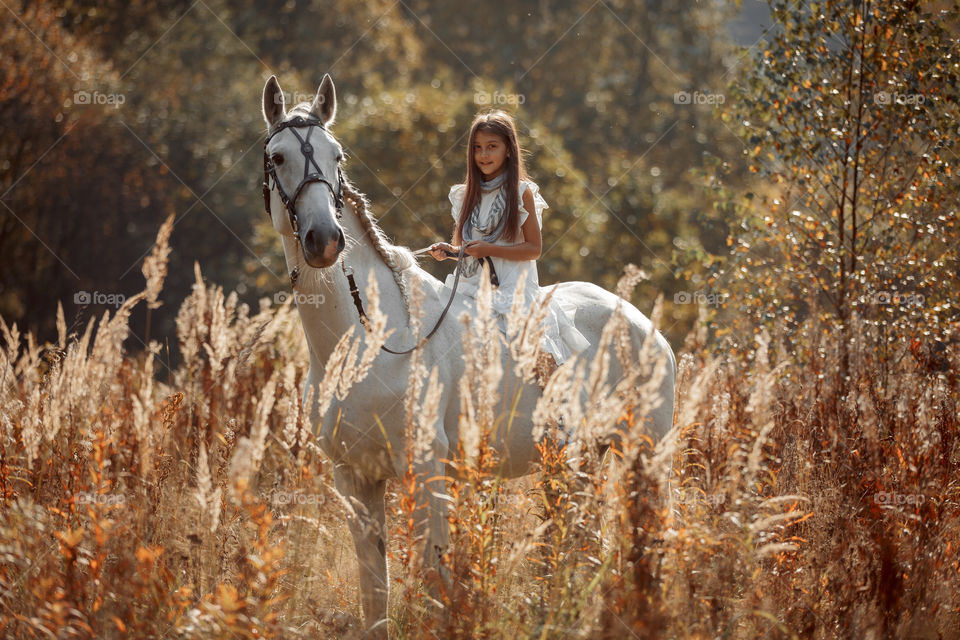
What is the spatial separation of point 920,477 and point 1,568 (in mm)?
3721

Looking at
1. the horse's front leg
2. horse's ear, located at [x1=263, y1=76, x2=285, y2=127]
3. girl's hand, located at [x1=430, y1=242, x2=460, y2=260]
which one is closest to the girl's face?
girl's hand, located at [x1=430, y1=242, x2=460, y2=260]

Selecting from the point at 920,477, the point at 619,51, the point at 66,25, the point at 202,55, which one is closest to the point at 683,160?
the point at 619,51

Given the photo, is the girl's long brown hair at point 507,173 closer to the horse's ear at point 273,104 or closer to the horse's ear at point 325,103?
the horse's ear at point 325,103

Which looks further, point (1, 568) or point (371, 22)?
point (371, 22)

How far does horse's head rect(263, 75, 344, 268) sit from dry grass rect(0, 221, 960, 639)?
17.1 inches

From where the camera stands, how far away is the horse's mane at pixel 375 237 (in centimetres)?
373

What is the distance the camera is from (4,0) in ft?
42.4

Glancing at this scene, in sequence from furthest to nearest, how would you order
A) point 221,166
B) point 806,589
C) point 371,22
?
point 371,22
point 221,166
point 806,589

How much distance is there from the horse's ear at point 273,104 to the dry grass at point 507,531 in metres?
0.92

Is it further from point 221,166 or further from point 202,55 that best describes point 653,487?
point 202,55

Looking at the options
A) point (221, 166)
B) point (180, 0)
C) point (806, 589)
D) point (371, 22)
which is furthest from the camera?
point (371, 22)

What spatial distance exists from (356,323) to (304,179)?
0.64 metres

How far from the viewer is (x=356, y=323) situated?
3.56 metres

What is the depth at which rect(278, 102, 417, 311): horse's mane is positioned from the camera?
3.73 m
